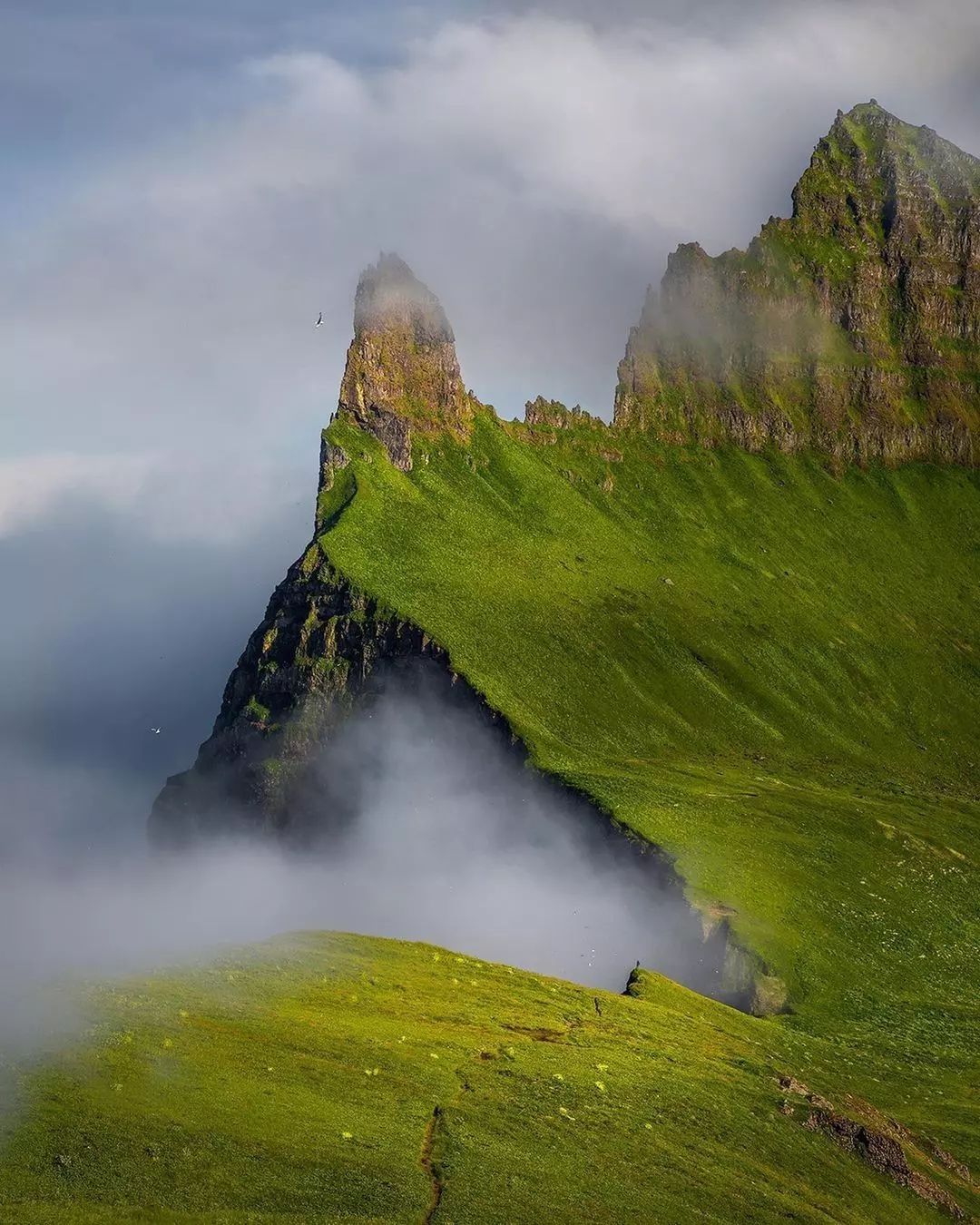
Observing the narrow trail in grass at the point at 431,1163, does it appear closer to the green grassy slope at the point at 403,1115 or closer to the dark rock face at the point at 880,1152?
A: the green grassy slope at the point at 403,1115

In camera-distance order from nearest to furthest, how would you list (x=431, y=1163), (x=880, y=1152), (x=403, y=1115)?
1. (x=431, y=1163)
2. (x=403, y=1115)
3. (x=880, y=1152)

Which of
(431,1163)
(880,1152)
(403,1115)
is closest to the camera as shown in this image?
(431,1163)

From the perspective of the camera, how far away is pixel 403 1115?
8338 centimetres

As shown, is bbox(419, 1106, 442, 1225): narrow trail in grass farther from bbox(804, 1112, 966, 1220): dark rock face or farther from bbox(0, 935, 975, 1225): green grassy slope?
bbox(804, 1112, 966, 1220): dark rock face

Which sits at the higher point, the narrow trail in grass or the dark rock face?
the dark rock face

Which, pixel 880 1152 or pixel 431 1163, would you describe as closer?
pixel 431 1163

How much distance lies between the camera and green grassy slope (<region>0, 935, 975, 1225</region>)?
234 ft

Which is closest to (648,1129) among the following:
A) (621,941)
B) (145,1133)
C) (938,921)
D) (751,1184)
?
(751,1184)

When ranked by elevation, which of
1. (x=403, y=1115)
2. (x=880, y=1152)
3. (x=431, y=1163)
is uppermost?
(x=880, y=1152)

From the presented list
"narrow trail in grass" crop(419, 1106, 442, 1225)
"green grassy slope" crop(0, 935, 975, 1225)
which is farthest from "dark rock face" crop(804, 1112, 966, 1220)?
"narrow trail in grass" crop(419, 1106, 442, 1225)

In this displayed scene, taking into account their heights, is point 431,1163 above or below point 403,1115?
below

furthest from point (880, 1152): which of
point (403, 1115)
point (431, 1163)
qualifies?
point (431, 1163)

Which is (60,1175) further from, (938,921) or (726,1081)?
(938,921)

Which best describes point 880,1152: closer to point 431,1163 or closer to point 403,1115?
point 403,1115
